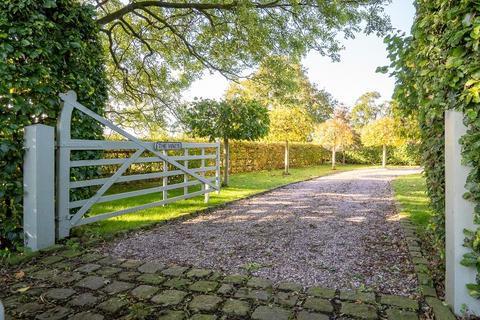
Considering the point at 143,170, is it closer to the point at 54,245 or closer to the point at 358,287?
the point at 54,245

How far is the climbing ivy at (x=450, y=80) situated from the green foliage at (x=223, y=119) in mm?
7138

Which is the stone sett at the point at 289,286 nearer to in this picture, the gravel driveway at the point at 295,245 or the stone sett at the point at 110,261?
the gravel driveway at the point at 295,245

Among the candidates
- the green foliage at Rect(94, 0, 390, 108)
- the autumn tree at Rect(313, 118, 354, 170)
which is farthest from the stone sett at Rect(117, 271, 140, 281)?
the autumn tree at Rect(313, 118, 354, 170)

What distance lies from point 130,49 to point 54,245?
29.1 feet

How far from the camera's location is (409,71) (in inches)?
141

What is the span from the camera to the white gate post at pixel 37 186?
383 centimetres

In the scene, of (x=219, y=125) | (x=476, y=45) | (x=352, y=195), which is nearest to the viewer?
(x=476, y=45)

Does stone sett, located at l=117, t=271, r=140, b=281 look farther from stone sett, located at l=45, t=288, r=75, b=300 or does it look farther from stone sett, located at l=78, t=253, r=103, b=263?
stone sett, located at l=78, t=253, r=103, b=263

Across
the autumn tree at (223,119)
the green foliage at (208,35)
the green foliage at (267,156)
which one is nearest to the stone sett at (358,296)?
the green foliage at (208,35)

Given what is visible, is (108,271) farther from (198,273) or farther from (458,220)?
(458,220)

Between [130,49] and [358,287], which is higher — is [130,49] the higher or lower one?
the higher one

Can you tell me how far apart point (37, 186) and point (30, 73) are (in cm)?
140

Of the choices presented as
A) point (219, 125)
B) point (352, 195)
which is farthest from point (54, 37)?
point (352, 195)

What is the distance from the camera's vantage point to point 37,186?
12.6 feet
